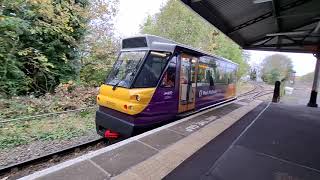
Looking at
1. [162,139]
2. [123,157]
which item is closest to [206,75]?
[162,139]

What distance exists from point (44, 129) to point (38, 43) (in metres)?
5.84

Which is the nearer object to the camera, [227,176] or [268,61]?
[227,176]

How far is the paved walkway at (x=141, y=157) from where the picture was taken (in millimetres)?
3256

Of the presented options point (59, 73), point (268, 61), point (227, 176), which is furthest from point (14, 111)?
point (268, 61)

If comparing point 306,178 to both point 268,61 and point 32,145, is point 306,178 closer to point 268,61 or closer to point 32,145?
point 32,145

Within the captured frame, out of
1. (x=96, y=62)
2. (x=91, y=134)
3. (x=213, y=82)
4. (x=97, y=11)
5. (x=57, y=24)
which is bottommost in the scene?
(x=91, y=134)

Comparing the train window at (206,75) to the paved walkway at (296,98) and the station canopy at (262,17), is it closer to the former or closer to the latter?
the station canopy at (262,17)

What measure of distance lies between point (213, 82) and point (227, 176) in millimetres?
6564

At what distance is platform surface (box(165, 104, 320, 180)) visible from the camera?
11.4ft

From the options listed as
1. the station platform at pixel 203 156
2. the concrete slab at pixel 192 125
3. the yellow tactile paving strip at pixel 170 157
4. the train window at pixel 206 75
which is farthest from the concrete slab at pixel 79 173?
the train window at pixel 206 75

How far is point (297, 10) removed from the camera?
760 centimetres

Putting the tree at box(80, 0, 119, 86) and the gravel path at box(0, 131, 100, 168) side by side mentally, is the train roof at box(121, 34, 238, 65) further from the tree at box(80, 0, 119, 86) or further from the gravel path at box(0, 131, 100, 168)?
the tree at box(80, 0, 119, 86)

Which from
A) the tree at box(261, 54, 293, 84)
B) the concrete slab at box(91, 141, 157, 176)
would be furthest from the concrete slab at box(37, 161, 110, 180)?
the tree at box(261, 54, 293, 84)

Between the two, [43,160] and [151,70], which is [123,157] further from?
[151,70]
